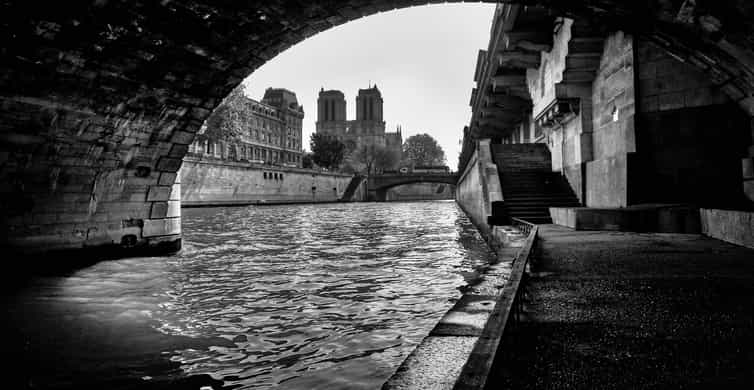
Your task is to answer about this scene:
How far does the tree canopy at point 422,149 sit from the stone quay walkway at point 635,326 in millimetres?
121487

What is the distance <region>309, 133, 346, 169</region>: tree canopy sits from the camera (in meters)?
76.9

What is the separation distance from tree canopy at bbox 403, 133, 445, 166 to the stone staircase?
10963 cm

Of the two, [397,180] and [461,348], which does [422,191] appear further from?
[461,348]

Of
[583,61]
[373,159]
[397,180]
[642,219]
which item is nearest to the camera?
[642,219]

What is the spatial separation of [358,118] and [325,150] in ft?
199

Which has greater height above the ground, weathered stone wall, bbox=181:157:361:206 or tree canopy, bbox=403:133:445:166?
tree canopy, bbox=403:133:445:166

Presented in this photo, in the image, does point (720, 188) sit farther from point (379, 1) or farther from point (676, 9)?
point (379, 1)

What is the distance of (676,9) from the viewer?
586cm

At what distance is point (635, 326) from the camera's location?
3.19 m

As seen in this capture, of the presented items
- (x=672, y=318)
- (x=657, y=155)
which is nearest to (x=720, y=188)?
(x=657, y=155)

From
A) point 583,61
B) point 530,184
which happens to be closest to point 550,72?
point 583,61

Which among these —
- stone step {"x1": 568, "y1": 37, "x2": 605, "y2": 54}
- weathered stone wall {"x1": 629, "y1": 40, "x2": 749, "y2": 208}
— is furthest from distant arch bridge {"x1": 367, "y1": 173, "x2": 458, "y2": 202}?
weathered stone wall {"x1": 629, "y1": 40, "x2": 749, "y2": 208}

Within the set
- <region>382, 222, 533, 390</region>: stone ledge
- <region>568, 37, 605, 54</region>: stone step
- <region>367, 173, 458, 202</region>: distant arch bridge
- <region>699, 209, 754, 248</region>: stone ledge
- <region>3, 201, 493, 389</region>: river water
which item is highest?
<region>568, 37, 605, 54</region>: stone step

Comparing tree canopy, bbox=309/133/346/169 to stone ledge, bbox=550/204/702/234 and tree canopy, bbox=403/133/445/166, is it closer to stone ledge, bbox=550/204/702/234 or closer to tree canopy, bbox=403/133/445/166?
tree canopy, bbox=403/133/445/166
